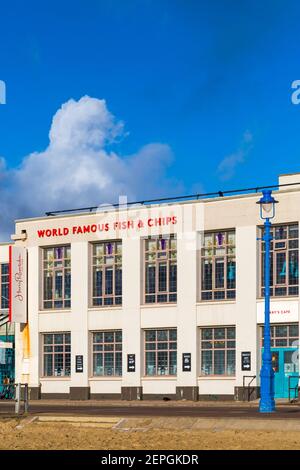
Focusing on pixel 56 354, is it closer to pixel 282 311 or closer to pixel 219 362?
pixel 219 362

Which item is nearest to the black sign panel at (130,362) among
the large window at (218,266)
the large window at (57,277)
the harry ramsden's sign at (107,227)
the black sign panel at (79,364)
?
the black sign panel at (79,364)

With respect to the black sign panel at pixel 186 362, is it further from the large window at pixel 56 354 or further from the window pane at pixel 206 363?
the large window at pixel 56 354

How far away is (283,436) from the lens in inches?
1136

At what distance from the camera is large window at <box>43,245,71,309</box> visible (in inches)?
2347

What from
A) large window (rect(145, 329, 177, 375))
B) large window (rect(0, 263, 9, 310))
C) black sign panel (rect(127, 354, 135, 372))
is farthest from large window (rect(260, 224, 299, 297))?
large window (rect(0, 263, 9, 310))

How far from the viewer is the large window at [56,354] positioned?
59.3m

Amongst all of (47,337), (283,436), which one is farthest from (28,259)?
(283,436)

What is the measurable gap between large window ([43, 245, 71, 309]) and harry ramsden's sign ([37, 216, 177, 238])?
0.86m

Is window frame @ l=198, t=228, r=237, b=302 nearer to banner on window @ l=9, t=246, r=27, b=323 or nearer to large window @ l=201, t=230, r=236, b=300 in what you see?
large window @ l=201, t=230, r=236, b=300

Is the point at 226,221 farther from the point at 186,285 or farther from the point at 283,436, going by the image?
the point at 283,436

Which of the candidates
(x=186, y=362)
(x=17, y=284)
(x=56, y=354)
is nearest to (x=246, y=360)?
(x=186, y=362)

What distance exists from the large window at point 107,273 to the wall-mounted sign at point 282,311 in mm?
8735

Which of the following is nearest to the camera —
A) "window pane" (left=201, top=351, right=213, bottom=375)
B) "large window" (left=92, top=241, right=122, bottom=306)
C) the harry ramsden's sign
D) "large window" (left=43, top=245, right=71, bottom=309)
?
"window pane" (left=201, top=351, right=213, bottom=375)

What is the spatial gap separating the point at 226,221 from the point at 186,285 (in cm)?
397
